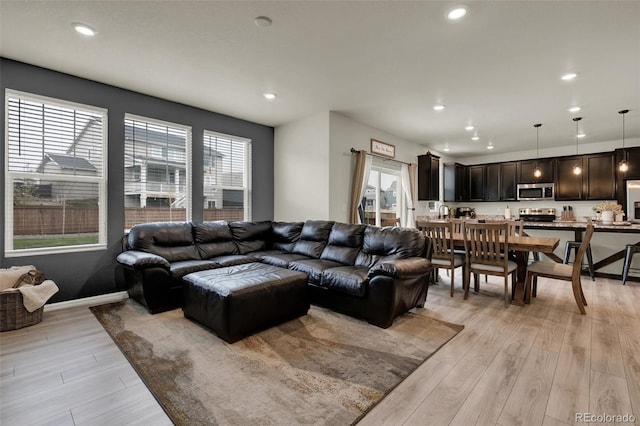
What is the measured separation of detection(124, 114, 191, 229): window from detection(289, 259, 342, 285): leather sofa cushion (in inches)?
82.3

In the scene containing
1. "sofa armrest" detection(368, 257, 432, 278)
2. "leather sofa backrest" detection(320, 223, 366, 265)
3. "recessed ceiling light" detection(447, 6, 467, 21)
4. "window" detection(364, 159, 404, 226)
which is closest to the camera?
"recessed ceiling light" detection(447, 6, 467, 21)

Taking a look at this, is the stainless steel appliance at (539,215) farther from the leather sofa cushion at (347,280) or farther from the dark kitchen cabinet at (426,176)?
the leather sofa cushion at (347,280)

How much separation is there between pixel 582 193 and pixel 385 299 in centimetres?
688

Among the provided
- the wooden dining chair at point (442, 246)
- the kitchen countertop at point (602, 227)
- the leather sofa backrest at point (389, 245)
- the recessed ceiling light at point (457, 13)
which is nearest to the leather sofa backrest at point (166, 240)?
the leather sofa backrest at point (389, 245)

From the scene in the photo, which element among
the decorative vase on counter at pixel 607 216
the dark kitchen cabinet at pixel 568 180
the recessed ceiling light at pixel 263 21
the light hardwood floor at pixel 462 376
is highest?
Result: the recessed ceiling light at pixel 263 21

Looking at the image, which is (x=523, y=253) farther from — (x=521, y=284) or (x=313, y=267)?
(x=313, y=267)

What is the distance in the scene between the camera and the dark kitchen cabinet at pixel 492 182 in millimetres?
8070

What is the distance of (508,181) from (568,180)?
1.23m

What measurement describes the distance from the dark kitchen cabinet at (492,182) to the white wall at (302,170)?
5676mm

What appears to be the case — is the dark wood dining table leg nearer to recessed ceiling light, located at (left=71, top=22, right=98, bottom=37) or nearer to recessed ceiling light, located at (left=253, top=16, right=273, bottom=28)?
recessed ceiling light, located at (left=253, top=16, right=273, bottom=28)

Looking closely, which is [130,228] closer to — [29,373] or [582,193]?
[29,373]

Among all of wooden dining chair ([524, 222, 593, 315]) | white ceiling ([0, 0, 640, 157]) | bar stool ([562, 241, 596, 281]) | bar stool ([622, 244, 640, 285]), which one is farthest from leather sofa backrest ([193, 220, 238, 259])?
bar stool ([622, 244, 640, 285])

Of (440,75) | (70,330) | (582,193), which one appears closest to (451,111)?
(440,75)

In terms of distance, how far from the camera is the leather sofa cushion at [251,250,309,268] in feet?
13.0
